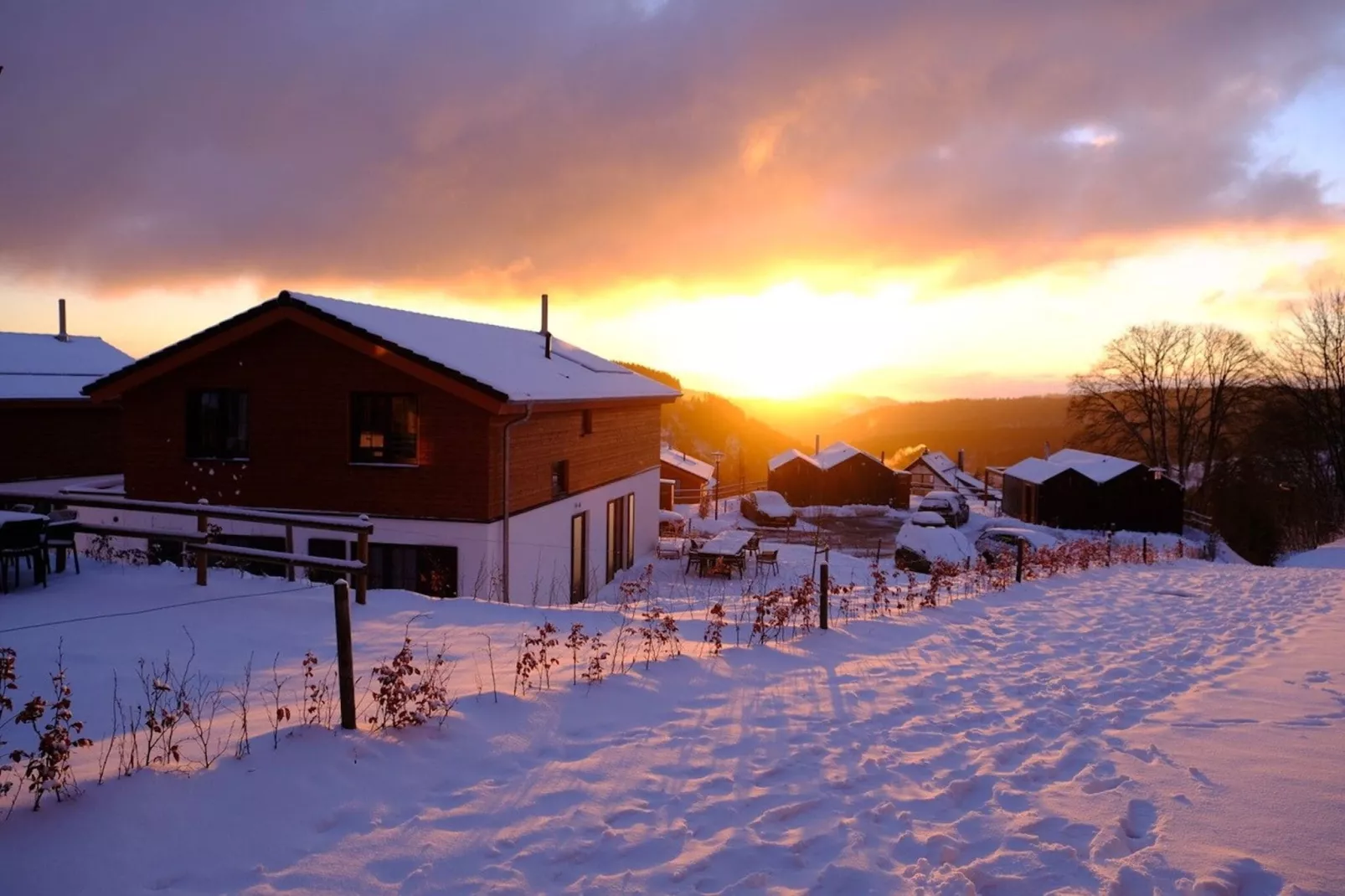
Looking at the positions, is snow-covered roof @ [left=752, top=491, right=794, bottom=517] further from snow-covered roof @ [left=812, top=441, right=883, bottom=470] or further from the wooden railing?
the wooden railing

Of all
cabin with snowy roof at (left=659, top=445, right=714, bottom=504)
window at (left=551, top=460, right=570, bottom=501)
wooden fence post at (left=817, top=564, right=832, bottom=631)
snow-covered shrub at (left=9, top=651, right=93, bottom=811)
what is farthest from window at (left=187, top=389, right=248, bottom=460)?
cabin with snowy roof at (left=659, top=445, right=714, bottom=504)

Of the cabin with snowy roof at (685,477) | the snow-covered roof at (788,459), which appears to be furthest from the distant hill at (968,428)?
the cabin with snowy roof at (685,477)

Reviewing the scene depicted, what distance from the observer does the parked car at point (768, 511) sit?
1558 inches

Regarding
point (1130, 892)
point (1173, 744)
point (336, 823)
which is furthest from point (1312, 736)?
point (336, 823)

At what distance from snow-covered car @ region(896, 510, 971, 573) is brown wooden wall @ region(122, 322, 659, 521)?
14.4 metres

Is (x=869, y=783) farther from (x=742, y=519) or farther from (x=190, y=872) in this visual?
(x=742, y=519)

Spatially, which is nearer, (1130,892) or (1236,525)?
(1130,892)

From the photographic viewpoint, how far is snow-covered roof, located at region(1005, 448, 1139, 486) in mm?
42688

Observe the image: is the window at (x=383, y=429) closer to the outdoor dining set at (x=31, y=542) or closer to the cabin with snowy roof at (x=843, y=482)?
→ the outdoor dining set at (x=31, y=542)

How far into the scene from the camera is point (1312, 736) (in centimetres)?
643

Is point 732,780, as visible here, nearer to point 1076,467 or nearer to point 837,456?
point 1076,467

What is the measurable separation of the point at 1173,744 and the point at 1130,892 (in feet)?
8.77

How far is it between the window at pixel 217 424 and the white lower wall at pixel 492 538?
4.98 feet

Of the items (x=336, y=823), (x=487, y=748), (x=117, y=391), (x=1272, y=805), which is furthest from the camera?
(x=117, y=391)
